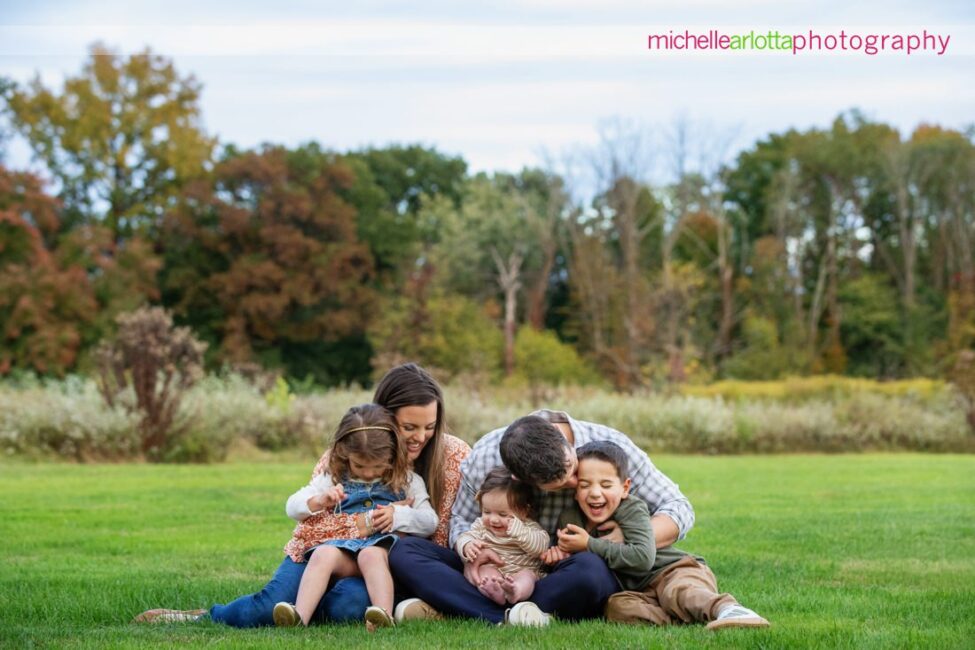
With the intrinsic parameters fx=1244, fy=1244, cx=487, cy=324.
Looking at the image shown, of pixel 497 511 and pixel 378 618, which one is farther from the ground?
pixel 497 511

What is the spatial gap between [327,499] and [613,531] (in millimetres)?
1139

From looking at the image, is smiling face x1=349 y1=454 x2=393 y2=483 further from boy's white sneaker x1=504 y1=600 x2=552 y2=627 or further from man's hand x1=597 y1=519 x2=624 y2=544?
man's hand x1=597 y1=519 x2=624 y2=544

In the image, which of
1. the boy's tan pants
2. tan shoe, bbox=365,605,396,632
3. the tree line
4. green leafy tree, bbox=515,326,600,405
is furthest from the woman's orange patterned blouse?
green leafy tree, bbox=515,326,600,405

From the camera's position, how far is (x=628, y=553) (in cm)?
467

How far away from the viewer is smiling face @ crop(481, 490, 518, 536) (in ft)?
15.7

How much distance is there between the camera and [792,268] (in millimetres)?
36219

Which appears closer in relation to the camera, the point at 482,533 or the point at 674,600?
the point at 674,600

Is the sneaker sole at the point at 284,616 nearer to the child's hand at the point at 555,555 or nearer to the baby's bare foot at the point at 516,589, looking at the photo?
the baby's bare foot at the point at 516,589

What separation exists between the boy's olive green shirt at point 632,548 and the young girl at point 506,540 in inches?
6.2

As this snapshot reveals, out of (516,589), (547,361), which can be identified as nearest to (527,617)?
(516,589)

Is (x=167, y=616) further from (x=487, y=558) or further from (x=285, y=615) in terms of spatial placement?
(x=487, y=558)

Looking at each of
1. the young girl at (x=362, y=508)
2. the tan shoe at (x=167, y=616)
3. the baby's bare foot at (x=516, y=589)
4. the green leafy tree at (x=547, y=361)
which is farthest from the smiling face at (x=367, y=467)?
the green leafy tree at (x=547, y=361)

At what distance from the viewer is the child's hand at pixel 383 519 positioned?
4.99 meters

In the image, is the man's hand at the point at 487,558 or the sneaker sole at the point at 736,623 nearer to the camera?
the sneaker sole at the point at 736,623
